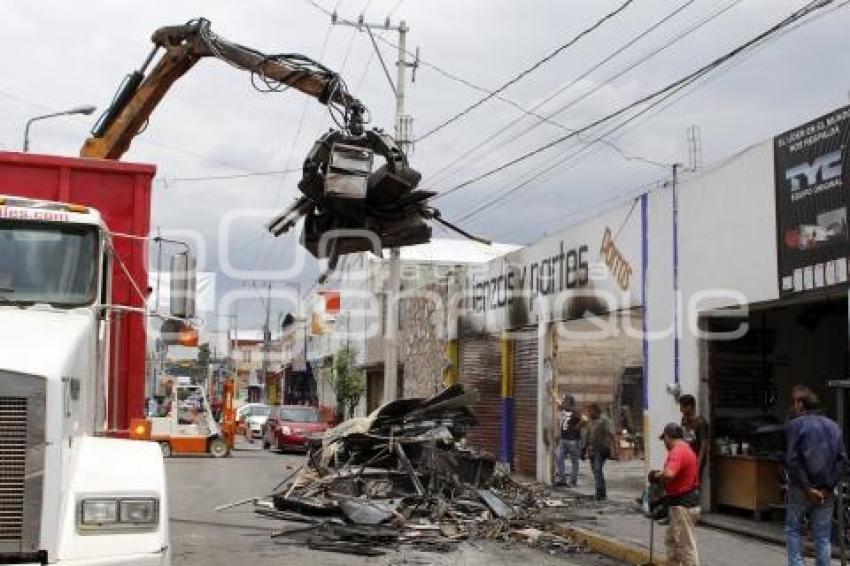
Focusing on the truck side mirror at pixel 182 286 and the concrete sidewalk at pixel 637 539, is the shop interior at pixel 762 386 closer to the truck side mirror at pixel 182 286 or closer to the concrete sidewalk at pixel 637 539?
the concrete sidewalk at pixel 637 539

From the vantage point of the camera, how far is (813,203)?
11.7m

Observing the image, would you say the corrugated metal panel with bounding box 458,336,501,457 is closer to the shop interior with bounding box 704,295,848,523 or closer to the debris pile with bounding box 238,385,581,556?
the debris pile with bounding box 238,385,581,556

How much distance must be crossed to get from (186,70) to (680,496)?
29.6 ft

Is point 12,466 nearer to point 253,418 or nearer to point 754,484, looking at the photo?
point 754,484

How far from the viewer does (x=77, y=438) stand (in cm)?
595

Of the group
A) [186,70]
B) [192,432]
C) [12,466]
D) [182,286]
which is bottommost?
[192,432]

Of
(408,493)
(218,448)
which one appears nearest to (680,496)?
(408,493)

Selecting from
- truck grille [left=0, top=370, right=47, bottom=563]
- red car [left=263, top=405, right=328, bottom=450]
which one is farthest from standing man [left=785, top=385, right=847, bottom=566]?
red car [left=263, top=405, right=328, bottom=450]

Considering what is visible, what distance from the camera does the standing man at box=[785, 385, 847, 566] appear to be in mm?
8828

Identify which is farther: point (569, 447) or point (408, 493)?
point (569, 447)

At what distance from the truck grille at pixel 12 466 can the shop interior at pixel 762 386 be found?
10.0 m

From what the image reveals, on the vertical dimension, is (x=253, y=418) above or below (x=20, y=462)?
below

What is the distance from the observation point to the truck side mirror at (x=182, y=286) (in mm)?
7648

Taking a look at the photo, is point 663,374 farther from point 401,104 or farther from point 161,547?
point 401,104
